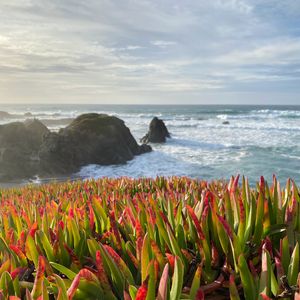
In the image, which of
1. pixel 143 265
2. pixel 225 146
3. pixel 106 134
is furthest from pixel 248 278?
pixel 225 146

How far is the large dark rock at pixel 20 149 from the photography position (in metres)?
17.8

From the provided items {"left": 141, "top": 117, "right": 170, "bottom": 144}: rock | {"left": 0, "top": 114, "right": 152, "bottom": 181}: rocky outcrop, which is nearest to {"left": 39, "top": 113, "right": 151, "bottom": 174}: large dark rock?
{"left": 0, "top": 114, "right": 152, "bottom": 181}: rocky outcrop

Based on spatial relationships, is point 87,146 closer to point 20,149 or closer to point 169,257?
point 20,149

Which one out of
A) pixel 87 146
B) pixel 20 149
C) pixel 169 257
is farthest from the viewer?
pixel 87 146

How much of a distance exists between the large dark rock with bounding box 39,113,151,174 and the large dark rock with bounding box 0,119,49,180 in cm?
85

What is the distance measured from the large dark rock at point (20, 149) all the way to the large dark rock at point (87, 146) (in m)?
0.85

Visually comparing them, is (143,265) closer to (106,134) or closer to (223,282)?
(223,282)

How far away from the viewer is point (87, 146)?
68.6 feet

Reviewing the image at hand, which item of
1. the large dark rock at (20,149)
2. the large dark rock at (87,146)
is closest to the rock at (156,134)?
the large dark rock at (87,146)

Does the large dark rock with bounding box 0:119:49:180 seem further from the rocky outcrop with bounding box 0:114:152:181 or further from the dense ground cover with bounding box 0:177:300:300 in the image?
the dense ground cover with bounding box 0:177:300:300

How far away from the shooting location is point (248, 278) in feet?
3.61

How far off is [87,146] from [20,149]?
368cm

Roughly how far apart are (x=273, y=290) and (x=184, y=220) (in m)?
0.59

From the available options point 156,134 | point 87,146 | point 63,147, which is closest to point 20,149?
point 63,147
